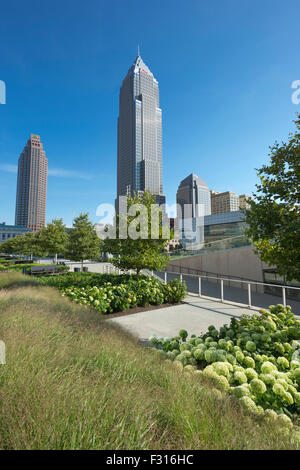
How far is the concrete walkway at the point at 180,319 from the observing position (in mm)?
6004

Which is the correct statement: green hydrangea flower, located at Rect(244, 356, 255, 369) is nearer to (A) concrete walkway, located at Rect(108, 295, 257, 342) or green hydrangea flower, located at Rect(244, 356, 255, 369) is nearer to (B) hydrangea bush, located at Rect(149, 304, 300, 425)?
(B) hydrangea bush, located at Rect(149, 304, 300, 425)

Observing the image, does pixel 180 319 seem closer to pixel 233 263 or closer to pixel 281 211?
pixel 281 211

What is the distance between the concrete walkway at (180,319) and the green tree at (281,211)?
9.66ft

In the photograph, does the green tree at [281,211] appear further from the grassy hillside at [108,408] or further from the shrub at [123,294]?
the shrub at [123,294]

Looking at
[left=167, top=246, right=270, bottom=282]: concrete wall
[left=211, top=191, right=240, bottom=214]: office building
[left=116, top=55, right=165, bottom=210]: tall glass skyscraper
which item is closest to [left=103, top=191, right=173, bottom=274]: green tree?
[left=167, top=246, right=270, bottom=282]: concrete wall

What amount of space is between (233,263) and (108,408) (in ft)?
57.7

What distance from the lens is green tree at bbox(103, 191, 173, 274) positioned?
988cm

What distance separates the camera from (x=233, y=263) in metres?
17.7

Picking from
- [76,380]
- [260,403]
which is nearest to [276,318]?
[260,403]

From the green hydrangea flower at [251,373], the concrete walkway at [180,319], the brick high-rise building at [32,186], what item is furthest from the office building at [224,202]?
the brick high-rise building at [32,186]

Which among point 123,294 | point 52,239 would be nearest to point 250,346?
point 123,294

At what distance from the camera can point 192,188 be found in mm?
174875

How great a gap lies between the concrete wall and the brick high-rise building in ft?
589
